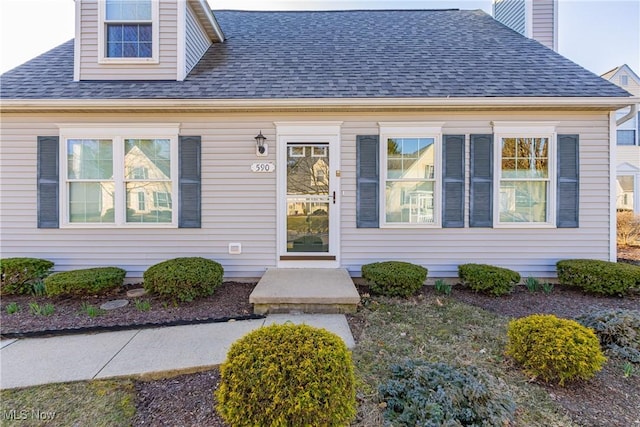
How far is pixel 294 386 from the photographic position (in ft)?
5.39

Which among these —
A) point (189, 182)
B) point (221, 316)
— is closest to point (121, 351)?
point (221, 316)

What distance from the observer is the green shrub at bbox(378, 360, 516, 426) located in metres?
1.74

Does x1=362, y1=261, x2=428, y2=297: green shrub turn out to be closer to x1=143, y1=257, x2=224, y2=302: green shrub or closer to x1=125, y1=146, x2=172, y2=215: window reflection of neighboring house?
x1=143, y1=257, x2=224, y2=302: green shrub

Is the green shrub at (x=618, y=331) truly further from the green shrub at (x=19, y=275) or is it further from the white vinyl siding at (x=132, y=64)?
the green shrub at (x=19, y=275)

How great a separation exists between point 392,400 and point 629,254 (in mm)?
7808

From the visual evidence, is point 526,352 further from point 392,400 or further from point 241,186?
point 241,186

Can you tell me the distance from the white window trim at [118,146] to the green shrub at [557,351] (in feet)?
15.3

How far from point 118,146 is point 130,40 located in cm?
185

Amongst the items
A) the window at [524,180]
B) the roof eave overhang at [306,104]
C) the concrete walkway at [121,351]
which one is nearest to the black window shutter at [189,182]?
the roof eave overhang at [306,104]

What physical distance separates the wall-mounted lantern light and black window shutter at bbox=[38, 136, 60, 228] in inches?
122

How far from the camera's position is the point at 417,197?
15.4 ft

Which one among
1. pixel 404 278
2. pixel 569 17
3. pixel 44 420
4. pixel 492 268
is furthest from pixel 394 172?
pixel 569 17

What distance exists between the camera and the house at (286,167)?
452 centimetres

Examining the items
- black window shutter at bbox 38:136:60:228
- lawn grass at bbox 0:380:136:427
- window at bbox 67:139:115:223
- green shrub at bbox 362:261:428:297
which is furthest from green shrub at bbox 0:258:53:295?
green shrub at bbox 362:261:428:297
